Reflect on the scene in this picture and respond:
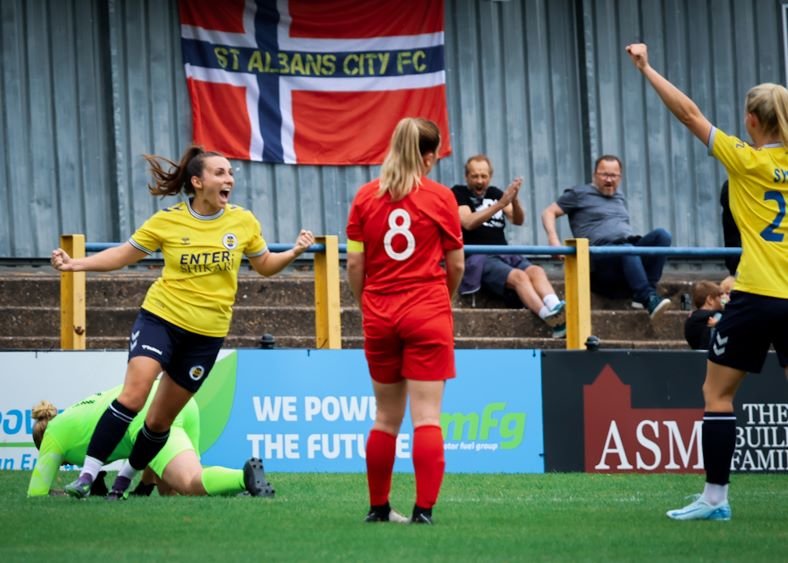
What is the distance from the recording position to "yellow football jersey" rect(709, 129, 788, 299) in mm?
8055

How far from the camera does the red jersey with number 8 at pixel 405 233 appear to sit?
25.3 feet

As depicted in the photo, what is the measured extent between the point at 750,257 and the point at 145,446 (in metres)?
3.46

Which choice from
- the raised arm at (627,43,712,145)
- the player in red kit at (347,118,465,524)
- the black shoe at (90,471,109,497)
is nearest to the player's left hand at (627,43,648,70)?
the raised arm at (627,43,712,145)

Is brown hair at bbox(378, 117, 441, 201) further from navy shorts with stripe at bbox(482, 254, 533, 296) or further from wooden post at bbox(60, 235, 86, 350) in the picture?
navy shorts with stripe at bbox(482, 254, 533, 296)

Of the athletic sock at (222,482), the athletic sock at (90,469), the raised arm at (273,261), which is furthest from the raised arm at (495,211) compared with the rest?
the athletic sock at (90,469)

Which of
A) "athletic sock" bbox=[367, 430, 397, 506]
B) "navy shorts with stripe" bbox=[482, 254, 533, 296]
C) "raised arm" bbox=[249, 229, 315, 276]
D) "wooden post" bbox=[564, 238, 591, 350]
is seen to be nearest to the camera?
"athletic sock" bbox=[367, 430, 397, 506]

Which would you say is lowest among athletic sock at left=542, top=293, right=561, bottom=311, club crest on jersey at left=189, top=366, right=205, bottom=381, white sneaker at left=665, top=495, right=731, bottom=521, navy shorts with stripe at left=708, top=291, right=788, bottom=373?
white sneaker at left=665, top=495, right=731, bottom=521

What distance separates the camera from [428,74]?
17.2 metres

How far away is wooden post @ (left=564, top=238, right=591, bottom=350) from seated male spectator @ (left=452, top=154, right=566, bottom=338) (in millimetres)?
771

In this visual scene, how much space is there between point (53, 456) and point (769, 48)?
1132 centimetres

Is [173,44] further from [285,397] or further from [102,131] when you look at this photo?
[285,397]

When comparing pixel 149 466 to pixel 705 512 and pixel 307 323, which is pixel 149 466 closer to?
pixel 705 512

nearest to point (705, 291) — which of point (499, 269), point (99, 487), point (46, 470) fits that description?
point (499, 269)

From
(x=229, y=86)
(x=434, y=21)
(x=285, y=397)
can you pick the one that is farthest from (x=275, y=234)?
(x=285, y=397)
